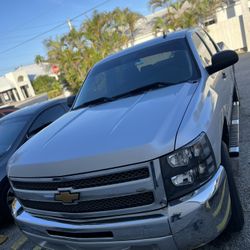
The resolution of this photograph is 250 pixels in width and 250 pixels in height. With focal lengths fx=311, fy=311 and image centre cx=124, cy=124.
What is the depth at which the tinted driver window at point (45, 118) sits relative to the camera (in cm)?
527

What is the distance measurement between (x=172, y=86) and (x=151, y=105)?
54 cm

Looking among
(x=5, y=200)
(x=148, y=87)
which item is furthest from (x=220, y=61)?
(x=5, y=200)

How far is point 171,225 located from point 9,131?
394 cm

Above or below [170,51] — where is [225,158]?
below

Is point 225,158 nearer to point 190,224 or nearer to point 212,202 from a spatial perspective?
point 212,202

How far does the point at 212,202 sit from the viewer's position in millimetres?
2078

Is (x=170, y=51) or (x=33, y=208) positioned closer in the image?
(x=33, y=208)

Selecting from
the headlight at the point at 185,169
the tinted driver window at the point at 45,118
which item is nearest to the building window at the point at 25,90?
the tinted driver window at the point at 45,118

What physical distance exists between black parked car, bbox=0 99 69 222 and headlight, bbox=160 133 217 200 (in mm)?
2989

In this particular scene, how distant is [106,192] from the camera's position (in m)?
2.12

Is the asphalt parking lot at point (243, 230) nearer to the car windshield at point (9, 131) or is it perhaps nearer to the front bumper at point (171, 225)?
the front bumper at point (171, 225)

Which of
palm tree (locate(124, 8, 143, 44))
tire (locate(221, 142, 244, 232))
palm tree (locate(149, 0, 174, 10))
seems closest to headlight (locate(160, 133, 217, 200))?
tire (locate(221, 142, 244, 232))

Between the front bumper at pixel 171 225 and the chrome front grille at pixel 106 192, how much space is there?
7 centimetres

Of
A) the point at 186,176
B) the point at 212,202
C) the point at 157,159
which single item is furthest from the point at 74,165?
the point at 212,202
